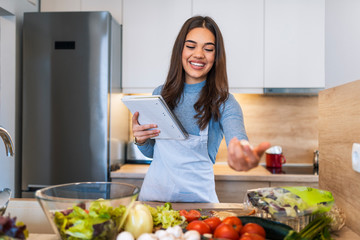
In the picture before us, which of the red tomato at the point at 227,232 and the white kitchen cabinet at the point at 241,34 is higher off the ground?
the white kitchen cabinet at the point at 241,34

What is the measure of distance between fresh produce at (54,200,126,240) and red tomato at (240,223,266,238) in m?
0.27

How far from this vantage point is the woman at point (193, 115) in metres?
1.40

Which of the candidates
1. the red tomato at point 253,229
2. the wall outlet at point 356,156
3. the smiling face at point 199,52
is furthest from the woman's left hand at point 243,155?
the smiling face at point 199,52

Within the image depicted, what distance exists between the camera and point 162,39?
2.40 metres

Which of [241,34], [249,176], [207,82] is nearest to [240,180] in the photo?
[249,176]

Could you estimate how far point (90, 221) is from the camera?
2.18 feet

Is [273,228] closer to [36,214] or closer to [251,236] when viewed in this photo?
[251,236]

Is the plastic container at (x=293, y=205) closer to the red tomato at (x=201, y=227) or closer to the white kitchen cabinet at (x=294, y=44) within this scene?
the red tomato at (x=201, y=227)

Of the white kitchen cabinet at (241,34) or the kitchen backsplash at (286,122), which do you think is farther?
the kitchen backsplash at (286,122)

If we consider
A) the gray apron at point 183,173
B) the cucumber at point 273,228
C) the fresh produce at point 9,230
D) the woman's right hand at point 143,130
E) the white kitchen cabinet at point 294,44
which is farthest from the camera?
the white kitchen cabinet at point 294,44

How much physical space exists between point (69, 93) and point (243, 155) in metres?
1.72

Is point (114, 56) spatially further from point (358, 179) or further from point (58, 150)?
point (358, 179)

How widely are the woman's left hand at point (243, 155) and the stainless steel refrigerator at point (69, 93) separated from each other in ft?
5.17

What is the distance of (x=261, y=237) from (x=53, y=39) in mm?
1952
